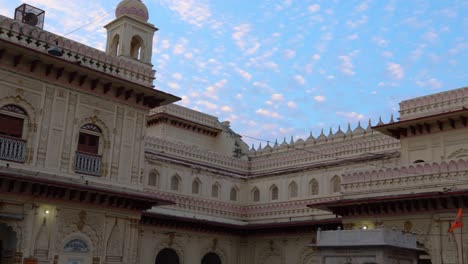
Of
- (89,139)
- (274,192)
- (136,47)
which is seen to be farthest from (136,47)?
(274,192)

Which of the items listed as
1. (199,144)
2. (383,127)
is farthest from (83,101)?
(199,144)

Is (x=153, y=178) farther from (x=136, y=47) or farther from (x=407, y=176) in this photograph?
(x=407, y=176)

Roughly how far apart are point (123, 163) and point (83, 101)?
2.87m

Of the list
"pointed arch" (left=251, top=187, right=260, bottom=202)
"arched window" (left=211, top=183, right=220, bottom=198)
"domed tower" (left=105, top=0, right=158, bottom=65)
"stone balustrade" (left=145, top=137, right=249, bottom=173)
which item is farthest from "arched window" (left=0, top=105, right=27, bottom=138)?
"pointed arch" (left=251, top=187, right=260, bottom=202)

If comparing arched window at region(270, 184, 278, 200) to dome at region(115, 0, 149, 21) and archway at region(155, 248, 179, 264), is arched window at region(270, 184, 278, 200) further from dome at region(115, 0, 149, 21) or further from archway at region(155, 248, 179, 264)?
dome at region(115, 0, 149, 21)

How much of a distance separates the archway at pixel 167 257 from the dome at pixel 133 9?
11.8 metres

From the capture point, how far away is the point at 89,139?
22375 mm

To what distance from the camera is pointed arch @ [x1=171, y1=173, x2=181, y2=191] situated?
32.0m

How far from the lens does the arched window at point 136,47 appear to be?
A: 2666 centimetres

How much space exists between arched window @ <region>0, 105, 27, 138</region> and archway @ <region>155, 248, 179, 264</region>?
1187cm

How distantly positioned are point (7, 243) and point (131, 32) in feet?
35.0

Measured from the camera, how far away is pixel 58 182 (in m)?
20.0

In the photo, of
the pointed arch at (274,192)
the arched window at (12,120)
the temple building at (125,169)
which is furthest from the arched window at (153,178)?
the arched window at (12,120)

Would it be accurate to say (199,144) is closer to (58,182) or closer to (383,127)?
(383,127)
